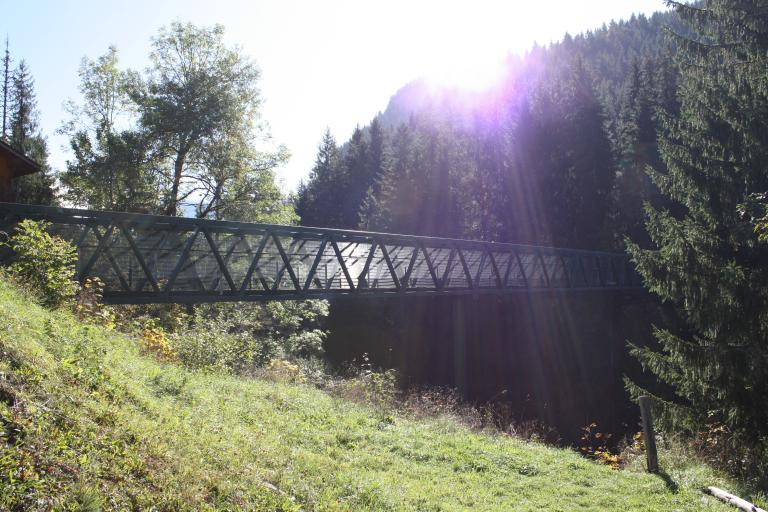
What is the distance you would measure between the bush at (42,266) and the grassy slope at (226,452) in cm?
96

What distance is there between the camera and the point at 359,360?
30.1m

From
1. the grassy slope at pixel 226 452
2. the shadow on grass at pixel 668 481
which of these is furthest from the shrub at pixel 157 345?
the shadow on grass at pixel 668 481

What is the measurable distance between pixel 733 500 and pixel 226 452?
6.51 m

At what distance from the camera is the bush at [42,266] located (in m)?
9.14

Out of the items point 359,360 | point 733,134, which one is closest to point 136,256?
point 733,134

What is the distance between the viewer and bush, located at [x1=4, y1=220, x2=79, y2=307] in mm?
9141

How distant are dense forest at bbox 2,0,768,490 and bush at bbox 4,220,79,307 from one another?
7635 millimetres

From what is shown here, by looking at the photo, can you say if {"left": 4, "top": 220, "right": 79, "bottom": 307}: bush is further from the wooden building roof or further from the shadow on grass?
the shadow on grass

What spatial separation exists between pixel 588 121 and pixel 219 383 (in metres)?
31.8

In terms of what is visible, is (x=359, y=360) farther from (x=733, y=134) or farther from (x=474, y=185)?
(x=733, y=134)

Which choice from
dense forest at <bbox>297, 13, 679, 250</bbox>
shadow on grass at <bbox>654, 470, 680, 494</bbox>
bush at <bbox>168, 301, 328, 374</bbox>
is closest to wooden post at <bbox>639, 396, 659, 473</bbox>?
shadow on grass at <bbox>654, 470, 680, 494</bbox>

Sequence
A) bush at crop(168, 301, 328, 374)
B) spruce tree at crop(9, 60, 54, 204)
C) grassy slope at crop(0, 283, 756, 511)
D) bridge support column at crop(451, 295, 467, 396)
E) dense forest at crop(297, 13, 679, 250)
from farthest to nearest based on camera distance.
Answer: spruce tree at crop(9, 60, 54, 204)
dense forest at crop(297, 13, 679, 250)
bridge support column at crop(451, 295, 467, 396)
bush at crop(168, 301, 328, 374)
grassy slope at crop(0, 283, 756, 511)

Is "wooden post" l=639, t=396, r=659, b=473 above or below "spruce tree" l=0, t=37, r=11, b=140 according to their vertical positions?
below

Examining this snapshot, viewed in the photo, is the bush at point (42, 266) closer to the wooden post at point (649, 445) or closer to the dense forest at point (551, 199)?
the dense forest at point (551, 199)
